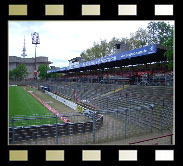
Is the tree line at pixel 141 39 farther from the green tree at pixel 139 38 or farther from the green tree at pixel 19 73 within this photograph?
the green tree at pixel 19 73

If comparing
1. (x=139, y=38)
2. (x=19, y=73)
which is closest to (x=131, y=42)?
(x=139, y=38)

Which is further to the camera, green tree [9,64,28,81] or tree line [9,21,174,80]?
green tree [9,64,28,81]

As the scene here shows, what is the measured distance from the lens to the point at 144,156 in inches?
181

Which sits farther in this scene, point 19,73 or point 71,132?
point 19,73

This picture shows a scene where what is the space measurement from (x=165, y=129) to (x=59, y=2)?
384 inches

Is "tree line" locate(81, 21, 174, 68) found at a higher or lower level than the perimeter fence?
higher

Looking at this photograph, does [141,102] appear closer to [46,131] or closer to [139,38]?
[46,131]

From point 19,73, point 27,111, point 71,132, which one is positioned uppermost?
point 19,73

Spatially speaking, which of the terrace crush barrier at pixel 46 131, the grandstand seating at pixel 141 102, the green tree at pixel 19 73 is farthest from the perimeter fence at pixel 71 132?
the green tree at pixel 19 73

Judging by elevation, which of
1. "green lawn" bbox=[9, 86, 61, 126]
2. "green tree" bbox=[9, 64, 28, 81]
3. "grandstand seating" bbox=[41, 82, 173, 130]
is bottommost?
"green lawn" bbox=[9, 86, 61, 126]

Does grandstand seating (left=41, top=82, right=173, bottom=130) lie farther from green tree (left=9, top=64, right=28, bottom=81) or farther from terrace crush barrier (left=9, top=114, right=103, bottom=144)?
green tree (left=9, top=64, right=28, bottom=81)

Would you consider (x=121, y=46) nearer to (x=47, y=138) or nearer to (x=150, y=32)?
(x=150, y=32)

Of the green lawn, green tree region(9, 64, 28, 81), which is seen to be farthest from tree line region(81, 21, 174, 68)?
Result: green tree region(9, 64, 28, 81)
